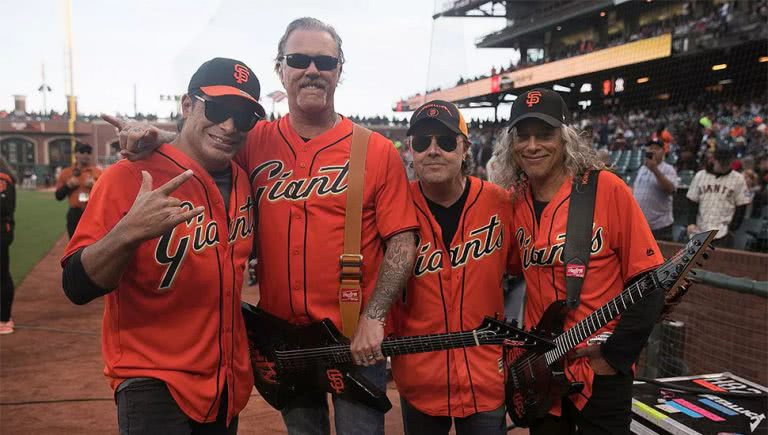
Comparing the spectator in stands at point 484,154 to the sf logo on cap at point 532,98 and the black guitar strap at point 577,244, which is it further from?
the black guitar strap at point 577,244

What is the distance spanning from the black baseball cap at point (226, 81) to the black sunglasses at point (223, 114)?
0.04 metres

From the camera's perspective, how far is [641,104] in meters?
25.8

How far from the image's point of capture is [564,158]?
2721 mm

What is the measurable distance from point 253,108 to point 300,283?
78 centimetres

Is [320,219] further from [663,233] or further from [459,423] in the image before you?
[663,233]

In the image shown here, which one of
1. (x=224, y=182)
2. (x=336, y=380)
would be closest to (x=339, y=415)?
(x=336, y=380)

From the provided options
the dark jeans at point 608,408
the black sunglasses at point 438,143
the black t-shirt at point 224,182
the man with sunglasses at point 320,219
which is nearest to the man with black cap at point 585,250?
the dark jeans at point 608,408

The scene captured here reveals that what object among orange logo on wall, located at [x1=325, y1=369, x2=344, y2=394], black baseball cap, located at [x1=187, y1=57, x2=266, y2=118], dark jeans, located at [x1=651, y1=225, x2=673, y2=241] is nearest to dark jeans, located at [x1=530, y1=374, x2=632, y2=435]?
orange logo on wall, located at [x1=325, y1=369, x2=344, y2=394]

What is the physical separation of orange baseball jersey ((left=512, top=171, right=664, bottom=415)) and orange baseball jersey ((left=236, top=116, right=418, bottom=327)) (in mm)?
636

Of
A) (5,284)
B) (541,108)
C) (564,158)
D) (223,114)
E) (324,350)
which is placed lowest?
(5,284)

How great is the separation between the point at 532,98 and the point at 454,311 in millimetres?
1086

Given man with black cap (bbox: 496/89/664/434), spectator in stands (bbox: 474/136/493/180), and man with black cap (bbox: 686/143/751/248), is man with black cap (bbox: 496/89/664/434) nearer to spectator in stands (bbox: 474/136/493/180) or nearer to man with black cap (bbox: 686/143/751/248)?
man with black cap (bbox: 686/143/751/248)

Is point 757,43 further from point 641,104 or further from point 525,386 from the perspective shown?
point 525,386

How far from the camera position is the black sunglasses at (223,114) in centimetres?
229
